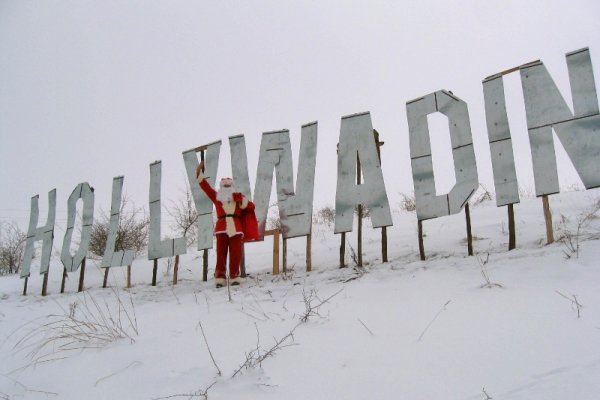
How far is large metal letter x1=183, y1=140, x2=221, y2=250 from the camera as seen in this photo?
652 cm

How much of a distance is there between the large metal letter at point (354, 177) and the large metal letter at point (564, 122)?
6.32ft

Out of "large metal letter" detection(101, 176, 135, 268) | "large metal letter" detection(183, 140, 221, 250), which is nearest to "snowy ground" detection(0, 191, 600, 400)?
"large metal letter" detection(183, 140, 221, 250)

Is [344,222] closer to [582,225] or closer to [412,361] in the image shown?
[582,225]

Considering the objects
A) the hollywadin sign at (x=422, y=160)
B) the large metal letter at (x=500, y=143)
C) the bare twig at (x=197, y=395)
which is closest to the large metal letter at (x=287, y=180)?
the hollywadin sign at (x=422, y=160)

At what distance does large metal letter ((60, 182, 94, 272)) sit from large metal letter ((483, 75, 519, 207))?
693 cm

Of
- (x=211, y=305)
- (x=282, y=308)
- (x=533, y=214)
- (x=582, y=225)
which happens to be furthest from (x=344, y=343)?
(x=533, y=214)

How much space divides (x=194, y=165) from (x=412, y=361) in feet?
19.0

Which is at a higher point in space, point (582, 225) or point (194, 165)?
point (194, 165)

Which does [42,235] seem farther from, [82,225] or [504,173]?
[504,173]

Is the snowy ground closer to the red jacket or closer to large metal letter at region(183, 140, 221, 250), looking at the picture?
the red jacket

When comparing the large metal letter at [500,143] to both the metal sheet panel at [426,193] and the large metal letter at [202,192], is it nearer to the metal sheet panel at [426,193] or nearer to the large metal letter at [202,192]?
the metal sheet panel at [426,193]

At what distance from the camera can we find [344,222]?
18.4 ft

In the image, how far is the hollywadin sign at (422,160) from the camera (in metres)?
4.64

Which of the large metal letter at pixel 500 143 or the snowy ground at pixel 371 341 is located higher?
the large metal letter at pixel 500 143
